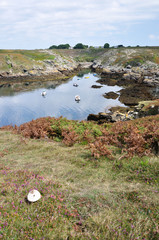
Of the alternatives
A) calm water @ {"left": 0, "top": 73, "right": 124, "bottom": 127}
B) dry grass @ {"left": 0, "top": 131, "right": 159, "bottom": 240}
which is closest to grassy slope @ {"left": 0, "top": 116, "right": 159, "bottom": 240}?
dry grass @ {"left": 0, "top": 131, "right": 159, "bottom": 240}

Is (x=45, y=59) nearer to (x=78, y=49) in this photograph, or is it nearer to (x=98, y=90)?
(x=98, y=90)

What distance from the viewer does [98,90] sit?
2112 inches

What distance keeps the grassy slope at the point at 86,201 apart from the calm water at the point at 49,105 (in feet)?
83.2

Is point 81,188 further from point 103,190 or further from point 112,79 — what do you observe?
point 112,79

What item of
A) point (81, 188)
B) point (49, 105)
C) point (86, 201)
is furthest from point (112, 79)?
point (86, 201)

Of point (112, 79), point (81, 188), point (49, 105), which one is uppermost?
point (112, 79)

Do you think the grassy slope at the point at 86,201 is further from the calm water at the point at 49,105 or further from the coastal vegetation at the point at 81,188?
the calm water at the point at 49,105

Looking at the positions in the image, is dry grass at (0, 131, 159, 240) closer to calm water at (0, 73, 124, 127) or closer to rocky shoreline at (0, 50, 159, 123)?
rocky shoreline at (0, 50, 159, 123)

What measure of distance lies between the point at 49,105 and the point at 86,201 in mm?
37956

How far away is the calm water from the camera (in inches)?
1333

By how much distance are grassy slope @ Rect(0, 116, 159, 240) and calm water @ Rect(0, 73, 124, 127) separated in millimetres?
25344

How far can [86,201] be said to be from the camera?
4.68 metres

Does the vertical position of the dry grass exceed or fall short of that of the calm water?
it exceeds it

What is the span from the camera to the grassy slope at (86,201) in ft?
12.3
